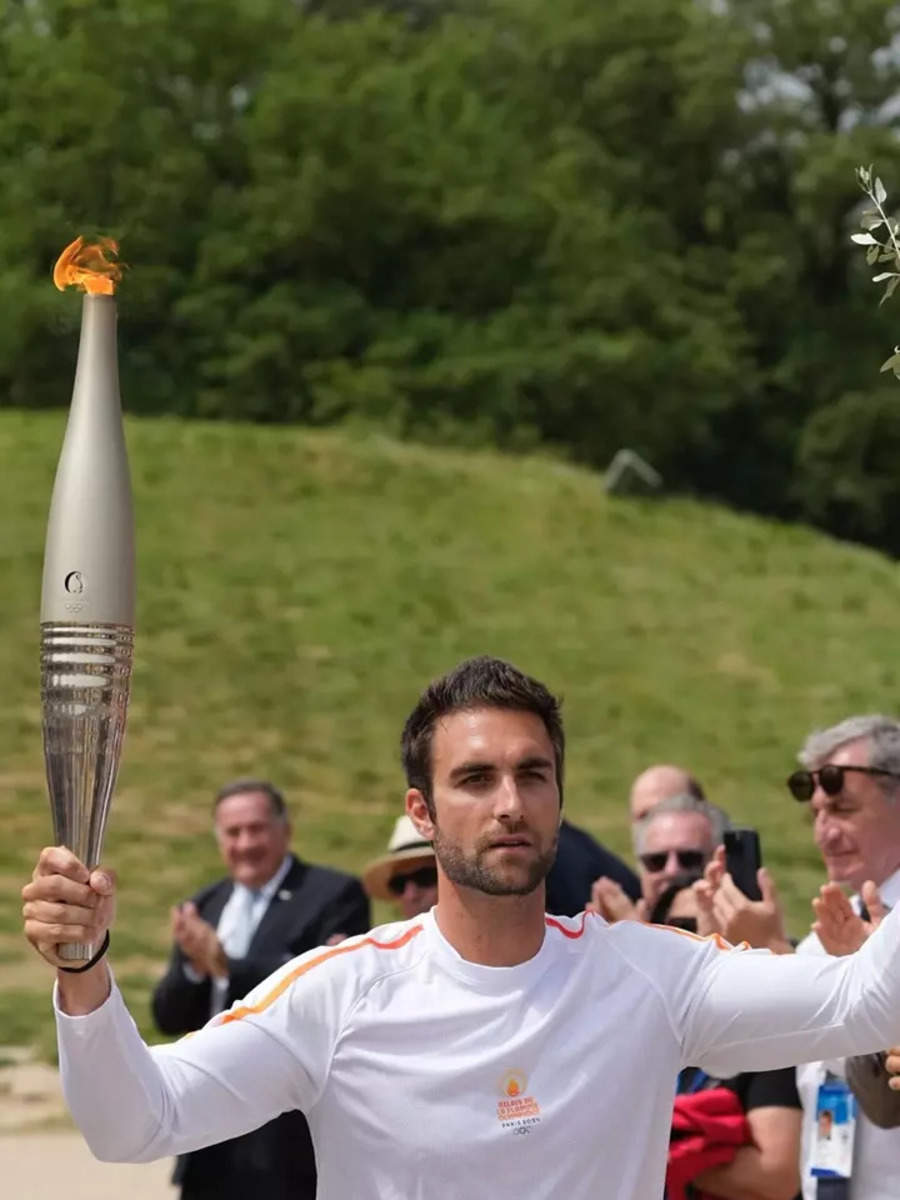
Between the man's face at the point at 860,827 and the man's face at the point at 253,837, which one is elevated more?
the man's face at the point at 253,837

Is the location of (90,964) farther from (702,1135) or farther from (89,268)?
(702,1135)

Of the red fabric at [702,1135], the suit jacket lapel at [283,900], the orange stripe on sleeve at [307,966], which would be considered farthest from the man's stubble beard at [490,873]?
the suit jacket lapel at [283,900]

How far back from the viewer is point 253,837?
7812mm

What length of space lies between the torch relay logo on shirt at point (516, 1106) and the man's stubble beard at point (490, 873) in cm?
27

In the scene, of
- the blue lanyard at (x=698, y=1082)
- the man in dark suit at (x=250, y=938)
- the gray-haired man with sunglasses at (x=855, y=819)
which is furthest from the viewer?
the man in dark suit at (x=250, y=938)

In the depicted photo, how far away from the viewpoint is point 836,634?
26.5 metres

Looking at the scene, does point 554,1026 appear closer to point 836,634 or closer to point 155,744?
point 155,744

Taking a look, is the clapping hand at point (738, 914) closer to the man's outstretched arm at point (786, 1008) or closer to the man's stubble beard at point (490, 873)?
the man's outstretched arm at point (786, 1008)

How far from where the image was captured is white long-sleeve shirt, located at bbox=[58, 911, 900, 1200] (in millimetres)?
3184

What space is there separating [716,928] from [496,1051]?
4.47 ft

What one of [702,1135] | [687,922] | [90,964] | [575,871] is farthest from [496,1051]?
[575,871]

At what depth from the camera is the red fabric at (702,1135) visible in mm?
5129

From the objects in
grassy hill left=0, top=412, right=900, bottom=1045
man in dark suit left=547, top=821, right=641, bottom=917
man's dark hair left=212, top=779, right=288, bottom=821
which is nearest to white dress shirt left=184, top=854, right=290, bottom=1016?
man's dark hair left=212, top=779, right=288, bottom=821


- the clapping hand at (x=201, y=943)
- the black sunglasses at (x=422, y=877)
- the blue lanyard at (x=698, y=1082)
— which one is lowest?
the blue lanyard at (x=698, y=1082)
